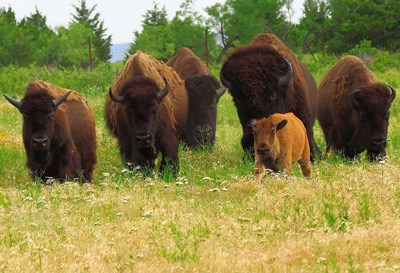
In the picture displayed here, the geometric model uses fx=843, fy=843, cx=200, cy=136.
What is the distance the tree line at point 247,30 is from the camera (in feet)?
172

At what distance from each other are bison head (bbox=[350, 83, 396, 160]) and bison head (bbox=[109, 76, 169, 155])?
2873 millimetres

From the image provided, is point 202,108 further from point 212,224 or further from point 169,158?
point 212,224

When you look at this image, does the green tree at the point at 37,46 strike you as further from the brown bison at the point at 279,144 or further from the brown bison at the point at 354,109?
the brown bison at the point at 279,144

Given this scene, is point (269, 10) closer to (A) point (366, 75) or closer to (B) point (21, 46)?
(B) point (21, 46)

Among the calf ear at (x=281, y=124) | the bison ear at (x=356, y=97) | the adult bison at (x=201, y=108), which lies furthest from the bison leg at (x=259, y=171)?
the adult bison at (x=201, y=108)

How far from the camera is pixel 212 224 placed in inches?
294

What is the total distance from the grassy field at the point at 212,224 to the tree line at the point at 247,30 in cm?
4304

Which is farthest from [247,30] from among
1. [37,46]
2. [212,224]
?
[212,224]

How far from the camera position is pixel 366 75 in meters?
13.2

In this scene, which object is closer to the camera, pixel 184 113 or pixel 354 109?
pixel 354 109

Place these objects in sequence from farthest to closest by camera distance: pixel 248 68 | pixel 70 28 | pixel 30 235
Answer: pixel 70 28 < pixel 248 68 < pixel 30 235

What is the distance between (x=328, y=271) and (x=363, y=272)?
0.24 meters

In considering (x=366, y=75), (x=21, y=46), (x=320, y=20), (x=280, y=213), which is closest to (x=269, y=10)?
(x=320, y=20)

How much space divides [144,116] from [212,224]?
13.1ft
